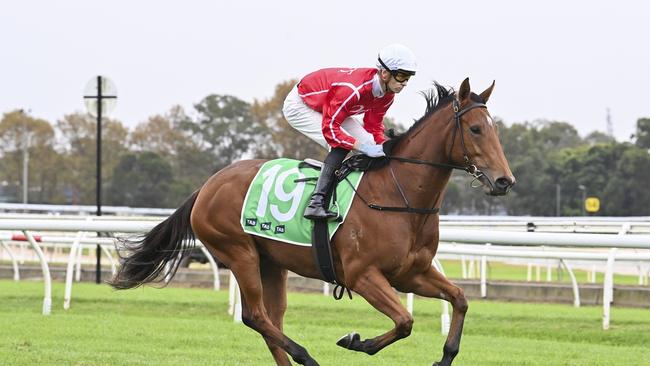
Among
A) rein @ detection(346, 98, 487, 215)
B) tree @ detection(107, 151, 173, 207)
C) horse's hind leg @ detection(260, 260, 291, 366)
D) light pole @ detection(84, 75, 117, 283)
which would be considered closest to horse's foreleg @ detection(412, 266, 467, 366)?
rein @ detection(346, 98, 487, 215)

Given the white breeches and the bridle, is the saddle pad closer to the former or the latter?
the white breeches

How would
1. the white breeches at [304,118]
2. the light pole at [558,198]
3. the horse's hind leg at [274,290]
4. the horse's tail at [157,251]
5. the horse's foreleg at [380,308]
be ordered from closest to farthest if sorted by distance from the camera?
the horse's foreleg at [380,308]
the white breeches at [304,118]
the horse's hind leg at [274,290]
the horse's tail at [157,251]
the light pole at [558,198]

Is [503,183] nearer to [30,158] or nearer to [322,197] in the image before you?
[322,197]

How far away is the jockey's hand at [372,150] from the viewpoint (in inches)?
237

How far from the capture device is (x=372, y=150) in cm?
603

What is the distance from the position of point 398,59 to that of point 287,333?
10.8 ft

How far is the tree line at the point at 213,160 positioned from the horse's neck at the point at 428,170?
92.4 ft

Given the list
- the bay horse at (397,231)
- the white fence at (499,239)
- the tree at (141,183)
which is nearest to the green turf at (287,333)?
the white fence at (499,239)

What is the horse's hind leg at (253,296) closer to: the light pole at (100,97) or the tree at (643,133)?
the light pole at (100,97)

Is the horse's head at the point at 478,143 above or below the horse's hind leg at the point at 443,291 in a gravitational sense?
above

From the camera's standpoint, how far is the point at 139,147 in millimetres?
47969

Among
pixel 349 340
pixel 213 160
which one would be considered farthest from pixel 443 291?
pixel 213 160

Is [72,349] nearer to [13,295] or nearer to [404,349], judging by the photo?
[404,349]

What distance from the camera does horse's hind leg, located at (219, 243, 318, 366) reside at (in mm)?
6246
